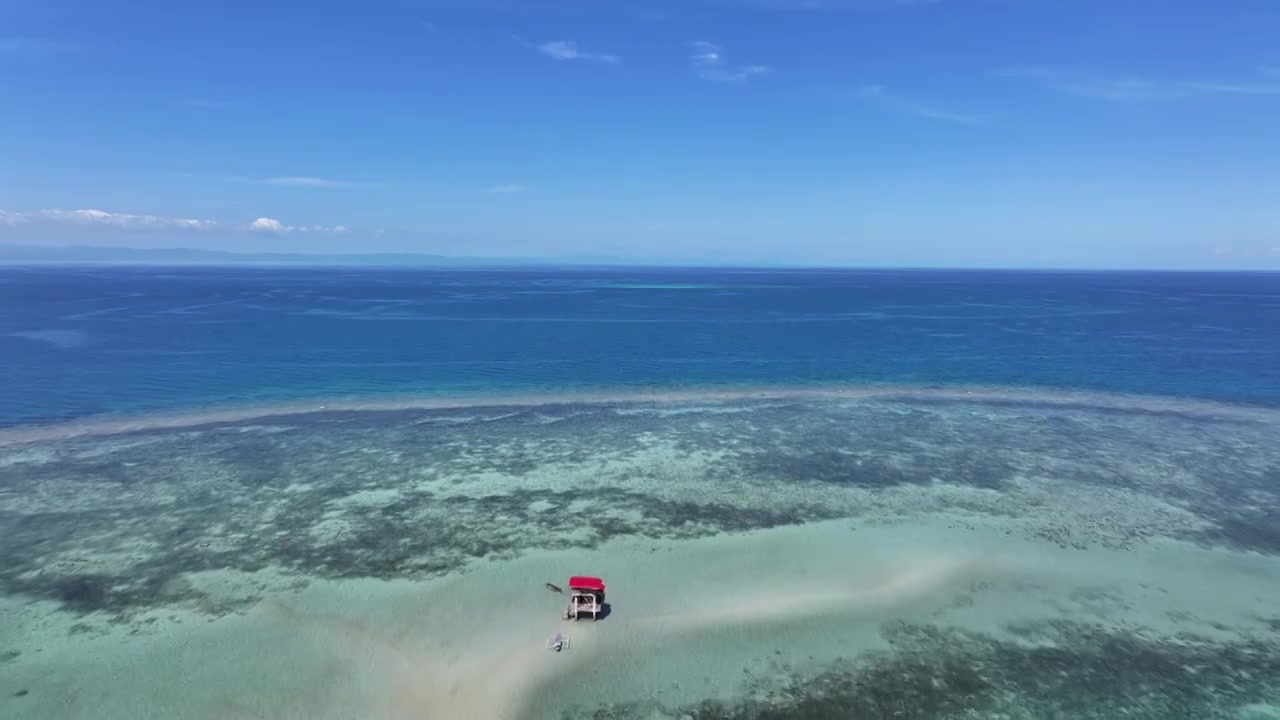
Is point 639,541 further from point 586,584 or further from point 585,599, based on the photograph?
point 585,599

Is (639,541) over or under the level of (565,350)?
under

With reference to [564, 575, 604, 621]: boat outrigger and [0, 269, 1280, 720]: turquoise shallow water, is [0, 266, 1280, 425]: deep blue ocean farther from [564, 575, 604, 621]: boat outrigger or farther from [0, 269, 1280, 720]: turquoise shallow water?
[564, 575, 604, 621]: boat outrigger

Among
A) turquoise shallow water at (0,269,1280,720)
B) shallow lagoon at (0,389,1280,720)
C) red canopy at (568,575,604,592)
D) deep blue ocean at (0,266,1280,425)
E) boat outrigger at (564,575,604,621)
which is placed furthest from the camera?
deep blue ocean at (0,266,1280,425)

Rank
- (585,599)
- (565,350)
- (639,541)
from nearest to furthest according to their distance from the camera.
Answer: (585,599) < (639,541) < (565,350)

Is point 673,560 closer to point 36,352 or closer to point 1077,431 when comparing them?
point 1077,431

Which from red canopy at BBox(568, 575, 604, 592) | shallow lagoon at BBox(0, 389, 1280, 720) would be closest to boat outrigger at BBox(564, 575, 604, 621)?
red canopy at BBox(568, 575, 604, 592)

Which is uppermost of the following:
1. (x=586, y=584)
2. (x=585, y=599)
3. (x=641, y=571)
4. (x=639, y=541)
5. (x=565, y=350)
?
(x=565, y=350)

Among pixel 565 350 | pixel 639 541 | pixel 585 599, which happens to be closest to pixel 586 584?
pixel 585 599
